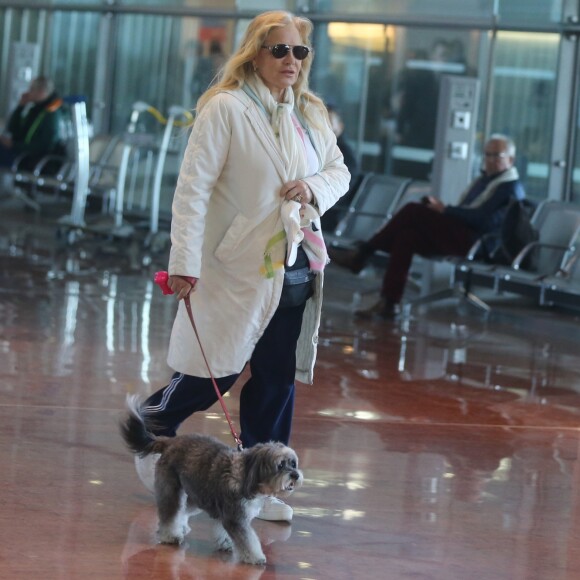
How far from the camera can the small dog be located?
3.41 metres

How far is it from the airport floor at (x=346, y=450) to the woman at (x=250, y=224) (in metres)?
0.45

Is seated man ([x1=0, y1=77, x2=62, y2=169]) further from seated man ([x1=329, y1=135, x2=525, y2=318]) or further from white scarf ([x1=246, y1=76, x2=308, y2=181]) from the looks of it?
white scarf ([x1=246, y1=76, x2=308, y2=181])

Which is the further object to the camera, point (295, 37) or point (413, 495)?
point (413, 495)

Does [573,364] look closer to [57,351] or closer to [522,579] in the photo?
[57,351]

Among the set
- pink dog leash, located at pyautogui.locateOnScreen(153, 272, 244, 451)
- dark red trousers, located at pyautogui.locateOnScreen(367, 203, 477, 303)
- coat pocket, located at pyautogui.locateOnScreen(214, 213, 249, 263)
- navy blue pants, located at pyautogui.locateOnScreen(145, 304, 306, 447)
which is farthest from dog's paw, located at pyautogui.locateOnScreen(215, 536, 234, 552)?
dark red trousers, located at pyautogui.locateOnScreen(367, 203, 477, 303)

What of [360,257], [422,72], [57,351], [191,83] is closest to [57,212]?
[191,83]

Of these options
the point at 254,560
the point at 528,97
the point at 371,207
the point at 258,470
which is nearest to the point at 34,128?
the point at 371,207

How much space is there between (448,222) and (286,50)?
5.61 metres

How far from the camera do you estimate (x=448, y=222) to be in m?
9.31

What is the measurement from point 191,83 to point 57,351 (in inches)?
399

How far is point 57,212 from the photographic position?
629 inches

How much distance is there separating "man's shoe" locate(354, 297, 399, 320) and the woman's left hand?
16.8 feet

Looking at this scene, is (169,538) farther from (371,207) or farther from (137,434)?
(371,207)

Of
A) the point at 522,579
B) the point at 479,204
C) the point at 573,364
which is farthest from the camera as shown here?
the point at 479,204
